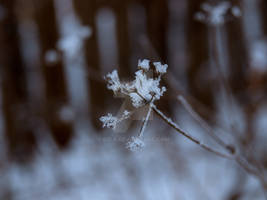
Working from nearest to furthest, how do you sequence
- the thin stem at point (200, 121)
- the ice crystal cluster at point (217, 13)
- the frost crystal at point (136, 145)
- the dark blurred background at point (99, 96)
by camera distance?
the frost crystal at point (136, 145), the thin stem at point (200, 121), the ice crystal cluster at point (217, 13), the dark blurred background at point (99, 96)

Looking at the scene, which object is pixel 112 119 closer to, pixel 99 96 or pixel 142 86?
pixel 142 86

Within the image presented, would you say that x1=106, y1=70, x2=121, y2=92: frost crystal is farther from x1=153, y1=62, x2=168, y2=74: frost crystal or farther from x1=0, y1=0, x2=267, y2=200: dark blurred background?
x1=0, y1=0, x2=267, y2=200: dark blurred background

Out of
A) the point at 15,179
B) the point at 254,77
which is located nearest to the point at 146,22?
the point at 254,77

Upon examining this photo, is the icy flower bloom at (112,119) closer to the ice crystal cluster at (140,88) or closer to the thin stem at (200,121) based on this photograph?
the ice crystal cluster at (140,88)

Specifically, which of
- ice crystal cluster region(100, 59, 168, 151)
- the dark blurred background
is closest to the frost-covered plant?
ice crystal cluster region(100, 59, 168, 151)

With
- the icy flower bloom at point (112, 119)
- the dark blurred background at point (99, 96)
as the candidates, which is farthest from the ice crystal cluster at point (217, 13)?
the dark blurred background at point (99, 96)

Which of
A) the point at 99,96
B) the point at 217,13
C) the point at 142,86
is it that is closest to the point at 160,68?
the point at 142,86
